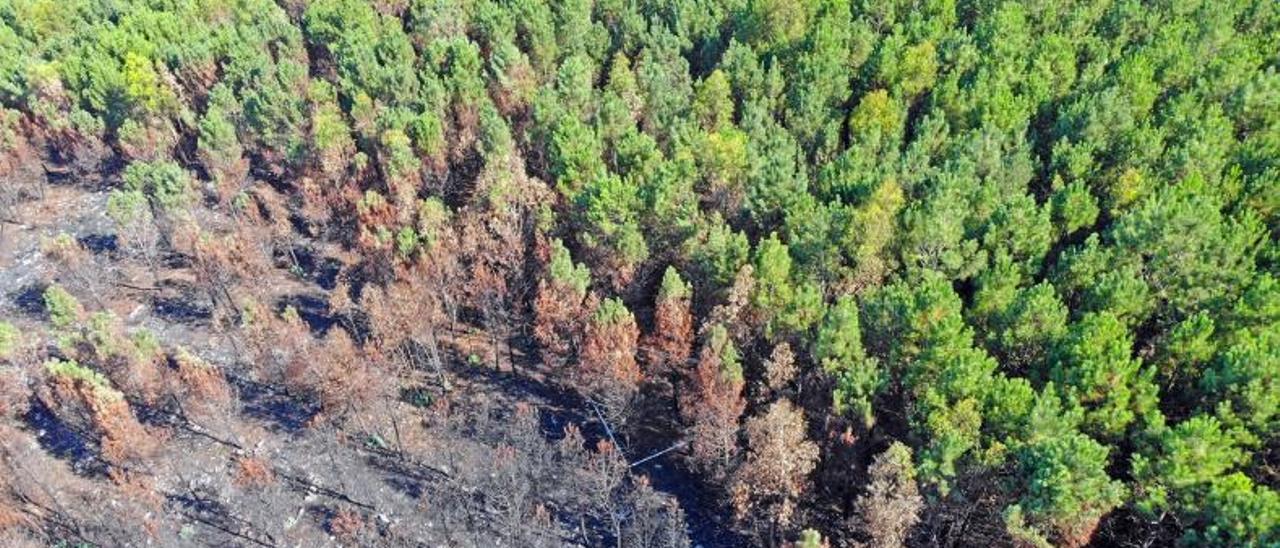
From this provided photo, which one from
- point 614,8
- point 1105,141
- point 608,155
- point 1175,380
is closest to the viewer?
point 1175,380

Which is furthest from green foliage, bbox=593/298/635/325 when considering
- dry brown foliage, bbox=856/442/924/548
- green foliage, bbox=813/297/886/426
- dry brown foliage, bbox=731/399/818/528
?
dry brown foliage, bbox=856/442/924/548

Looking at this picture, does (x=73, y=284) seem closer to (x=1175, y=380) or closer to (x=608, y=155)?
(x=608, y=155)

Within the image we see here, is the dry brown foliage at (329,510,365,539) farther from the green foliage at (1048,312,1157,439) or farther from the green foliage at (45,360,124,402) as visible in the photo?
the green foliage at (1048,312,1157,439)

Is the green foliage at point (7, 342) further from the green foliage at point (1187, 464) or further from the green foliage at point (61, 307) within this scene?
the green foliage at point (1187, 464)

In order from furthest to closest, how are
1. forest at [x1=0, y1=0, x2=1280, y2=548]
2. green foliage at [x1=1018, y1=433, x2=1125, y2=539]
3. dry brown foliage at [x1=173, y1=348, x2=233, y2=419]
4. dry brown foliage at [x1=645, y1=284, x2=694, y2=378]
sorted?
dry brown foliage at [x1=173, y1=348, x2=233, y2=419]
dry brown foliage at [x1=645, y1=284, x2=694, y2=378]
forest at [x1=0, y1=0, x2=1280, y2=548]
green foliage at [x1=1018, y1=433, x2=1125, y2=539]

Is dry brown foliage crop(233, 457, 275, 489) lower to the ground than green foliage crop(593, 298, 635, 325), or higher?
lower

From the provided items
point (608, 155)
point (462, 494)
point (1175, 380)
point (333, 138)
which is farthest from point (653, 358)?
point (333, 138)

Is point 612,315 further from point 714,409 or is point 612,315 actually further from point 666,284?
point 714,409

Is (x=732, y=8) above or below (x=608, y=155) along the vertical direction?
above
